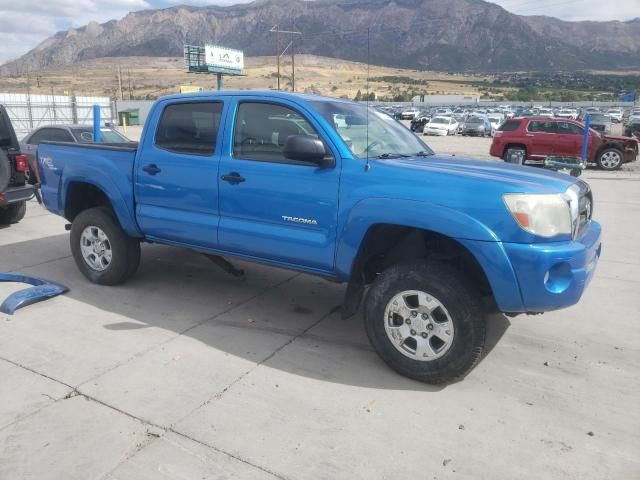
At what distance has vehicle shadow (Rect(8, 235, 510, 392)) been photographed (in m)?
3.95

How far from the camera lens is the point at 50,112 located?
1330 inches

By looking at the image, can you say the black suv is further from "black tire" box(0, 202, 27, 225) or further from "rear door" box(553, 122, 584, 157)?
"rear door" box(553, 122, 584, 157)

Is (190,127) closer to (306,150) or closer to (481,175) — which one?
(306,150)

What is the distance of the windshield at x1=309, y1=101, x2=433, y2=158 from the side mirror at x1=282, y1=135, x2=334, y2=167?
0.80 ft

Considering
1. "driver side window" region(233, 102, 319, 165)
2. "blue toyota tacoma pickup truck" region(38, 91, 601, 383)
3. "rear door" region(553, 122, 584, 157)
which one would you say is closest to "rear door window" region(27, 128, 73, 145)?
"blue toyota tacoma pickup truck" region(38, 91, 601, 383)

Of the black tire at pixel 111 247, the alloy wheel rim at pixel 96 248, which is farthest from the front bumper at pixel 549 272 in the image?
the alloy wheel rim at pixel 96 248

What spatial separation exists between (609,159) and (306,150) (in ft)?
58.2

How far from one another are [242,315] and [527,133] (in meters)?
16.1

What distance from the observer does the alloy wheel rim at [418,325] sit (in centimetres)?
354

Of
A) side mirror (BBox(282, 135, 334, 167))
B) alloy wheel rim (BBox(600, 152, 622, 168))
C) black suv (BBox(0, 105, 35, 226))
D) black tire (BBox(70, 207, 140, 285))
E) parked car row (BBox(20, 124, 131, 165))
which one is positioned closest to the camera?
side mirror (BBox(282, 135, 334, 167))

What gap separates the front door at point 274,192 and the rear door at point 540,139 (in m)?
15.9

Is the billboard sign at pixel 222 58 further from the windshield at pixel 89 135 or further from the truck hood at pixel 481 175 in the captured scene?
the truck hood at pixel 481 175

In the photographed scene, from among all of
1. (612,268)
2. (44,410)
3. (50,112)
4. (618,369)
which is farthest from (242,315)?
(50,112)

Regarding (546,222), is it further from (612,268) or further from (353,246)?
(612,268)
